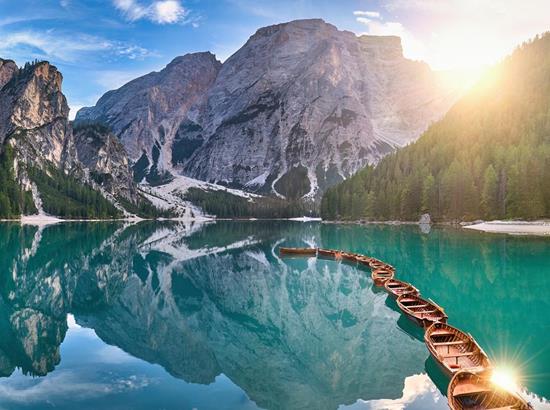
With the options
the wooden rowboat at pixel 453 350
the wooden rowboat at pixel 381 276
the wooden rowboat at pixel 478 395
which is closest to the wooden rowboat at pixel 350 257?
the wooden rowboat at pixel 381 276

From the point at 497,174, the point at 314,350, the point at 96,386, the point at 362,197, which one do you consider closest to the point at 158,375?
the point at 96,386

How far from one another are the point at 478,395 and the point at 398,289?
26186 millimetres

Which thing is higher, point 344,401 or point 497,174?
point 497,174

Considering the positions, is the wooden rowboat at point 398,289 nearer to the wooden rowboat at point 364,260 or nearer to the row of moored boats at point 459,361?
the row of moored boats at point 459,361

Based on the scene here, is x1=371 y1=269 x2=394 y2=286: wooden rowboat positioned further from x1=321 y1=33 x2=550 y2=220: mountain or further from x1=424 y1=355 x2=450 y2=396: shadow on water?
x1=321 y1=33 x2=550 y2=220: mountain

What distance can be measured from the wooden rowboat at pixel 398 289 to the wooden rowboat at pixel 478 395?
21.7m

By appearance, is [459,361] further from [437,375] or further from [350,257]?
[350,257]

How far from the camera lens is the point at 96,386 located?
22.1 m

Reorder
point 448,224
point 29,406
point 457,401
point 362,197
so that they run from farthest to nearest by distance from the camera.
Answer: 1. point 362,197
2. point 448,224
3. point 29,406
4. point 457,401

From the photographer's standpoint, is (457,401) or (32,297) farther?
(32,297)

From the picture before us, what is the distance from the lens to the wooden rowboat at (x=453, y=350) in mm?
22188

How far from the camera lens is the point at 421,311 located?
34.2 meters

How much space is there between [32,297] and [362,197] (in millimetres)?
154716

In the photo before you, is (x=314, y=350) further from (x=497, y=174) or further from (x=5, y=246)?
(x=497, y=174)
